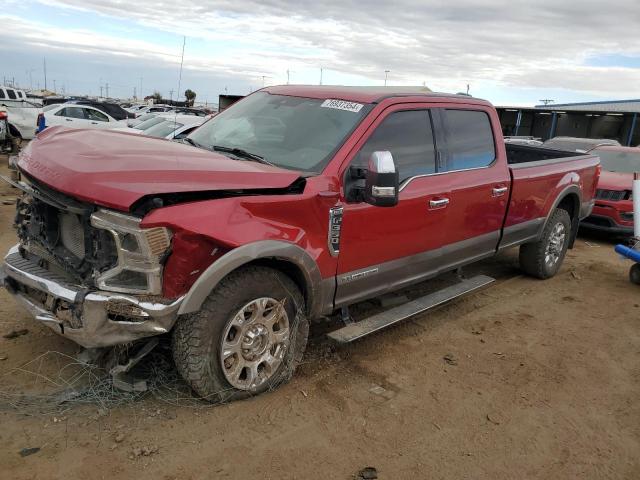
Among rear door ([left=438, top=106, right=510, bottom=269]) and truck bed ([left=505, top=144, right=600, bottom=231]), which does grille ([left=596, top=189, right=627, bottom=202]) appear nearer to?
truck bed ([left=505, top=144, right=600, bottom=231])

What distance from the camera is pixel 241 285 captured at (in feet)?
10.2

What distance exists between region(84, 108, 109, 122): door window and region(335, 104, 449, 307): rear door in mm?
17038

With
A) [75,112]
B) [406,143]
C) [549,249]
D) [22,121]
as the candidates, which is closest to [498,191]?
[406,143]

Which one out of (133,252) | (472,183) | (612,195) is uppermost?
(472,183)

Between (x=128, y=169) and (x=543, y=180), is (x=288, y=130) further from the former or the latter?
(x=543, y=180)

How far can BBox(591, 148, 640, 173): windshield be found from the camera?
387 inches

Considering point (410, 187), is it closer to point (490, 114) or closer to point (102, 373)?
point (490, 114)

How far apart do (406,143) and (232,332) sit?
1937mm

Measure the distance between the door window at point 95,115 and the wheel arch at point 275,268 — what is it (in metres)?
17.4

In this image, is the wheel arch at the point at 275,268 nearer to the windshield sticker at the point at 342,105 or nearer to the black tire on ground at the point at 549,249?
the windshield sticker at the point at 342,105

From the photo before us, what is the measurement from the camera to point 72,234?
10.3ft

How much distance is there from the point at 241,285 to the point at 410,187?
5.14ft

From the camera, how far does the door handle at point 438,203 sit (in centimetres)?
417

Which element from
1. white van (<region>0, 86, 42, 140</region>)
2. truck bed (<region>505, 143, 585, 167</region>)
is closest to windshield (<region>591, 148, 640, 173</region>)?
truck bed (<region>505, 143, 585, 167</region>)
